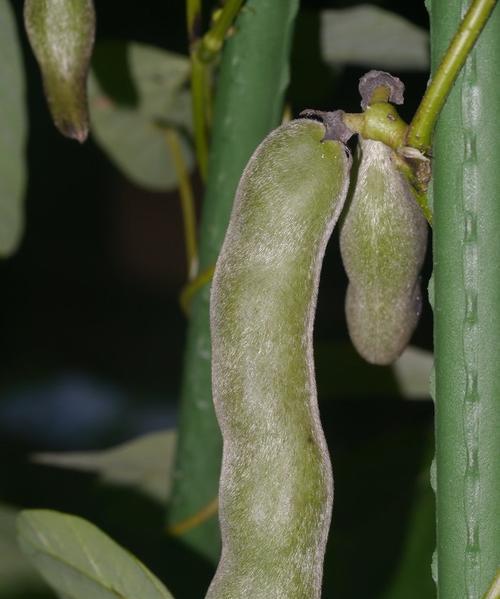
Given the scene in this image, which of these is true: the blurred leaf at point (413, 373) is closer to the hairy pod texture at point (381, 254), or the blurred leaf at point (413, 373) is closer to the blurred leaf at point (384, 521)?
the blurred leaf at point (384, 521)

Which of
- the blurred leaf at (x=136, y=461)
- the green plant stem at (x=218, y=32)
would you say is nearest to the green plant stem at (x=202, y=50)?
the green plant stem at (x=218, y=32)

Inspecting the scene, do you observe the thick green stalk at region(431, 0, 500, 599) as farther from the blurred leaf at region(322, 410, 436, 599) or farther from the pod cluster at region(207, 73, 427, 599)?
the blurred leaf at region(322, 410, 436, 599)

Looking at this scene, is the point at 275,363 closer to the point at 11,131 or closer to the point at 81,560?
the point at 81,560

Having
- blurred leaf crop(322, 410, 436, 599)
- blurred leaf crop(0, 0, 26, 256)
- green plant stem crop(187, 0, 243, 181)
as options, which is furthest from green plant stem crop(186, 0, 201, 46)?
blurred leaf crop(322, 410, 436, 599)

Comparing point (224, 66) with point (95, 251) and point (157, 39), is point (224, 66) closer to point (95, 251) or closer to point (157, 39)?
point (157, 39)

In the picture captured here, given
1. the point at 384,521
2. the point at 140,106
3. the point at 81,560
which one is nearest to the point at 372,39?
the point at 140,106

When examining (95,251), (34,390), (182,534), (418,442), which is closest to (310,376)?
(182,534)
